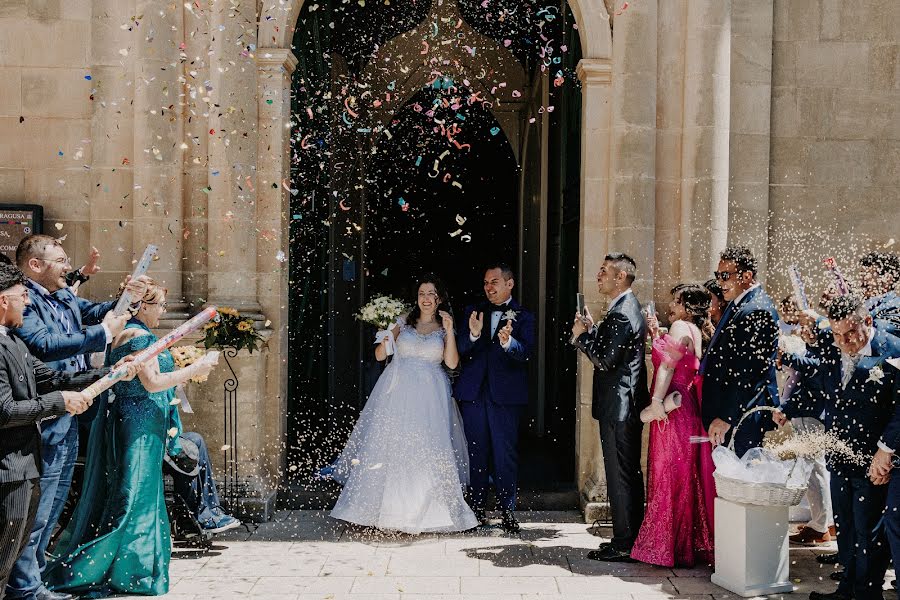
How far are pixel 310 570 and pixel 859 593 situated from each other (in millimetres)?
3351

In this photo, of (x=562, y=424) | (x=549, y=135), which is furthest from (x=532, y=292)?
(x=562, y=424)

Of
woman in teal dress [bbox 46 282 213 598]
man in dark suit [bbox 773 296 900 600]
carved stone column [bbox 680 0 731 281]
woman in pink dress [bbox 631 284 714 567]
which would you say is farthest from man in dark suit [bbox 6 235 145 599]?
carved stone column [bbox 680 0 731 281]

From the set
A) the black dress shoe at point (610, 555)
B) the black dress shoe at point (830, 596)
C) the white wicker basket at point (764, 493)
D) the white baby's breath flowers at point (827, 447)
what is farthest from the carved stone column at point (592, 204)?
the black dress shoe at point (830, 596)

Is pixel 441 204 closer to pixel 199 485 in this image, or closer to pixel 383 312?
pixel 383 312

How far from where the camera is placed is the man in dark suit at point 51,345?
5176mm

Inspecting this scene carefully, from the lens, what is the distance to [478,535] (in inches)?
272

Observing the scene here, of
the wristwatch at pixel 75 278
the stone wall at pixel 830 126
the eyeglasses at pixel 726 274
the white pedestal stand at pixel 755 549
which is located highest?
the stone wall at pixel 830 126

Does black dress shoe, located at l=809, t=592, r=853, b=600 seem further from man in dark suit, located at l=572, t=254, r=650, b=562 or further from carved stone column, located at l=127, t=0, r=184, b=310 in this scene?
carved stone column, located at l=127, t=0, r=184, b=310

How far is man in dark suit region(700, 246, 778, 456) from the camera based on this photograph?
6000mm

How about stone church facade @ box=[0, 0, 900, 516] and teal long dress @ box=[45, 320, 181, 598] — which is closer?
teal long dress @ box=[45, 320, 181, 598]

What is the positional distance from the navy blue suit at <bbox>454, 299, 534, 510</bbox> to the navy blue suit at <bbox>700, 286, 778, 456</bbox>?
1.51 meters

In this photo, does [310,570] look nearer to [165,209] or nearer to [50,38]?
[165,209]

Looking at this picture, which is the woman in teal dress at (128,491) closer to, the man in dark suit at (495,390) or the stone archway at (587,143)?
the stone archway at (587,143)

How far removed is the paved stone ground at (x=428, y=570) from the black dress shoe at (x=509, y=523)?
0.07 m
